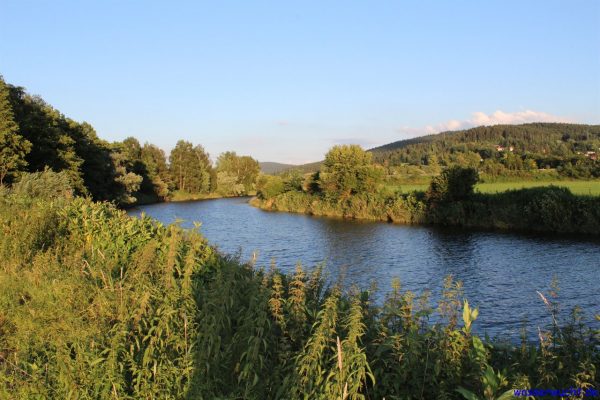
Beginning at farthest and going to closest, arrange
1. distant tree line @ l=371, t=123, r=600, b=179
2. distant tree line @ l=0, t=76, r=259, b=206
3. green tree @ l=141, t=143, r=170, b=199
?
green tree @ l=141, t=143, r=170, b=199
distant tree line @ l=371, t=123, r=600, b=179
distant tree line @ l=0, t=76, r=259, b=206

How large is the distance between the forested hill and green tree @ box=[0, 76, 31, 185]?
231ft

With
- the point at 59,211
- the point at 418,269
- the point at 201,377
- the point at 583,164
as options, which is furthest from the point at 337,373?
the point at 583,164

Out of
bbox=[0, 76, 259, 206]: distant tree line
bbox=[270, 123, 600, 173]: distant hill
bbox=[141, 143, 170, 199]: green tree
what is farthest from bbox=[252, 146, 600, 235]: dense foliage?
bbox=[141, 143, 170, 199]: green tree

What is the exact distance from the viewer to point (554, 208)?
104 ft

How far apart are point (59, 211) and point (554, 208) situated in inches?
1238

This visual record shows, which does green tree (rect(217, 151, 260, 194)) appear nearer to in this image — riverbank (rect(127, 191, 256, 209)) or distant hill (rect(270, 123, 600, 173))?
riverbank (rect(127, 191, 256, 209))

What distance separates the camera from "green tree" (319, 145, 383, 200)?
49688 mm

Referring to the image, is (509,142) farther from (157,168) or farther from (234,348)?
(234,348)

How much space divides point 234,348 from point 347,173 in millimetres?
46039

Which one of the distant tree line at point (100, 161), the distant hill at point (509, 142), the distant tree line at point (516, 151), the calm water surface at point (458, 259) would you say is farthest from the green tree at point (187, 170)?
the calm water surface at point (458, 259)

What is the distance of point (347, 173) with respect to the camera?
50094mm

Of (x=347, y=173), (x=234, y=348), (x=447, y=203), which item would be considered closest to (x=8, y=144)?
(x=234, y=348)

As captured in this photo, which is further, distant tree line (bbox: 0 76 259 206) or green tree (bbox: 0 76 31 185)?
distant tree line (bbox: 0 76 259 206)

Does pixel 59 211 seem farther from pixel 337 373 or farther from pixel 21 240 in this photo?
pixel 337 373
